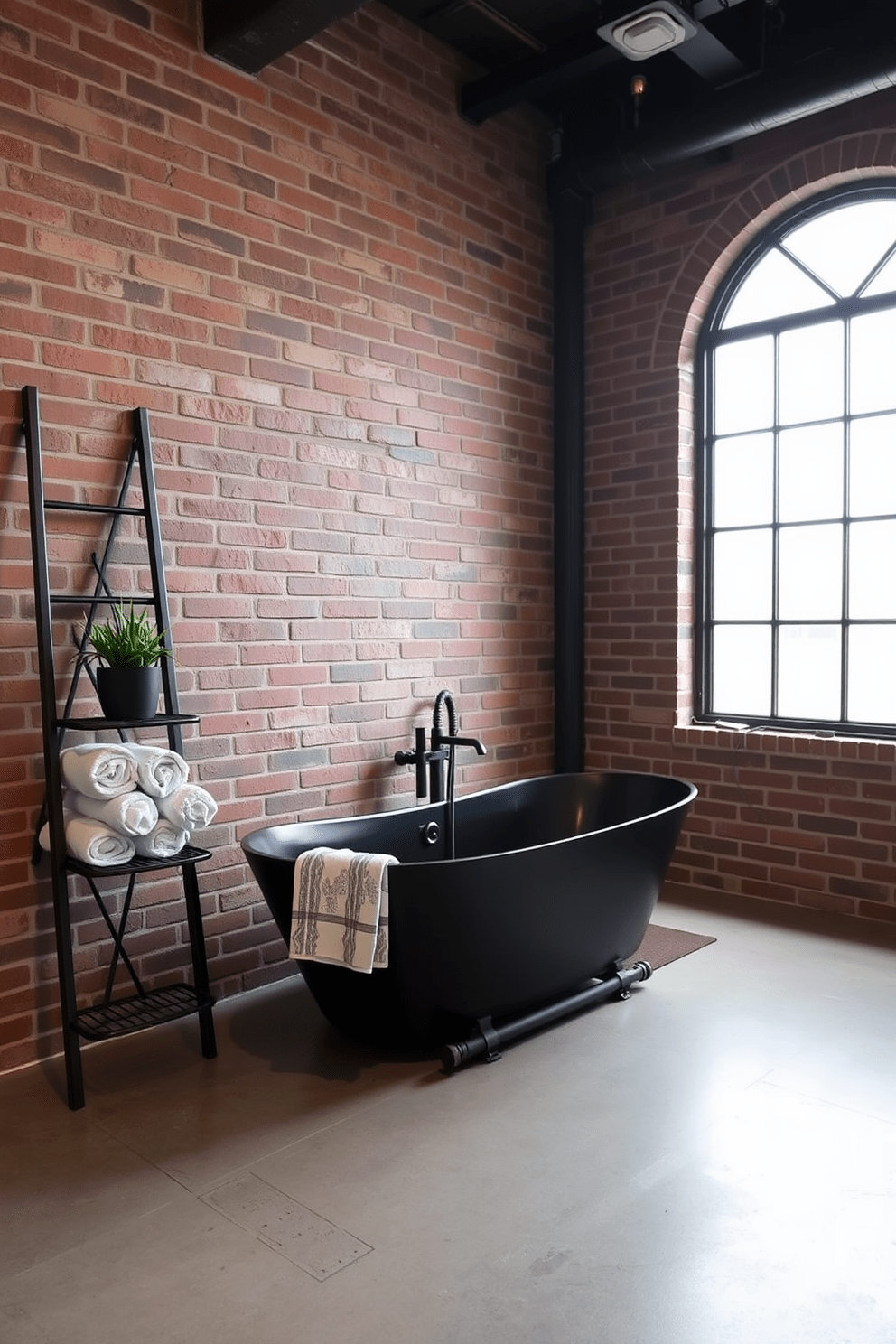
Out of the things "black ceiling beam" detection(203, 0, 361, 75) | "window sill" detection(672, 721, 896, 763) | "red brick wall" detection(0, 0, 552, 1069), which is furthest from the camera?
"window sill" detection(672, 721, 896, 763)

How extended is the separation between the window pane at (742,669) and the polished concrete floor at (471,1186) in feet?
4.64

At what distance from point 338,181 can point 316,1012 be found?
2.68 meters

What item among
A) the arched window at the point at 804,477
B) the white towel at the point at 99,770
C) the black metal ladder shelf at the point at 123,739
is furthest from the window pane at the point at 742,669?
the white towel at the point at 99,770

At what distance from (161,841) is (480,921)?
82cm

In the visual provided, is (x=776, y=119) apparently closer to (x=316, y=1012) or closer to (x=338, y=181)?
(x=338, y=181)

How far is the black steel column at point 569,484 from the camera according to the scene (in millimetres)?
4262

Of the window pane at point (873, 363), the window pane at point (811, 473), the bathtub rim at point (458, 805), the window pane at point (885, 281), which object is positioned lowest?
the bathtub rim at point (458, 805)

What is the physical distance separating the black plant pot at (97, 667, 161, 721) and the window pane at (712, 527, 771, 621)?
8.31ft

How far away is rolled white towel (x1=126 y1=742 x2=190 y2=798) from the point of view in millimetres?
2441

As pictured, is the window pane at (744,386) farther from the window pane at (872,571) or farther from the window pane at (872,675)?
the window pane at (872,675)

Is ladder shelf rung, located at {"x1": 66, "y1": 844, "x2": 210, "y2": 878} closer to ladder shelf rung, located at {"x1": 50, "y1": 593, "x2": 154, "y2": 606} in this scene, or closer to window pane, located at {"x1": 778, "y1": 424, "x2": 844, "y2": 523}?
ladder shelf rung, located at {"x1": 50, "y1": 593, "x2": 154, "y2": 606}

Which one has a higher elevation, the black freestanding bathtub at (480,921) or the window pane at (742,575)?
the window pane at (742,575)

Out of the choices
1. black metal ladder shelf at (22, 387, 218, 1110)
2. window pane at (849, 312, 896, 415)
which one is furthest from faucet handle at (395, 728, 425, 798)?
window pane at (849, 312, 896, 415)

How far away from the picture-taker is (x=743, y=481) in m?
4.07
